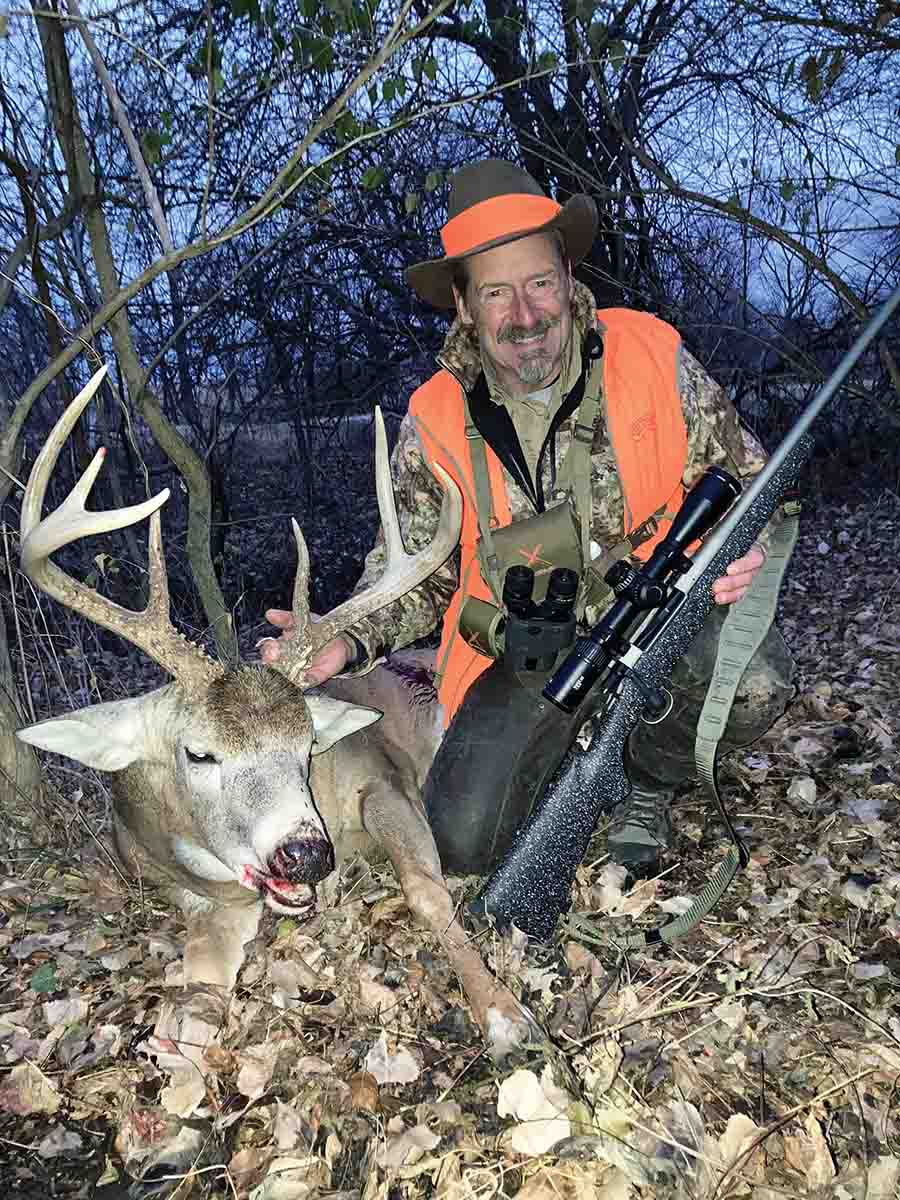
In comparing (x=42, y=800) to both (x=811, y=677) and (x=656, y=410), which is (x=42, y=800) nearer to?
(x=656, y=410)

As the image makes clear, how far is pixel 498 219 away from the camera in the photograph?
385cm

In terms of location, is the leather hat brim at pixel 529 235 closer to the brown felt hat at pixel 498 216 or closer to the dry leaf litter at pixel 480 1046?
the brown felt hat at pixel 498 216

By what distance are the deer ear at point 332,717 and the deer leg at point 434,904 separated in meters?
0.36

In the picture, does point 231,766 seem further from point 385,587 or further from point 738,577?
point 738,577

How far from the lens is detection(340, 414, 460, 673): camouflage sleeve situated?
4.07 metres

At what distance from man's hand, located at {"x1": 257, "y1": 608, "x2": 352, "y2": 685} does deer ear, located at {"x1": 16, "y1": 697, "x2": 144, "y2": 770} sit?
1.72 feet

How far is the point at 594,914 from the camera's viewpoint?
3.62 m

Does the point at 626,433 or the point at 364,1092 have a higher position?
the point at 626,433

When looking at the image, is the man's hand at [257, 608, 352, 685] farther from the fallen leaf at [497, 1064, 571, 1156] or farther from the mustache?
the fallen leaf at [497, 1064, 571, 1156]

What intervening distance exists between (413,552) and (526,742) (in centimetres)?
99

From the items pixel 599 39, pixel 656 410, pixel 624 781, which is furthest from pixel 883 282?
pixel 624 781

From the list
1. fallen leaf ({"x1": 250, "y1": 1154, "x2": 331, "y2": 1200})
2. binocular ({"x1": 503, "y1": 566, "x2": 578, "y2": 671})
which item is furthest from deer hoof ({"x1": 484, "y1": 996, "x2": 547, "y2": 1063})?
binocular ({"x1": 503, "y1": 566, "x2": 578, "y2": 671})

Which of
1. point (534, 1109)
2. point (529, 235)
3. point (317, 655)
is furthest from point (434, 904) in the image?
point (529, 235)

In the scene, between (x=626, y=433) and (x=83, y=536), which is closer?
(x=83, y=536)
